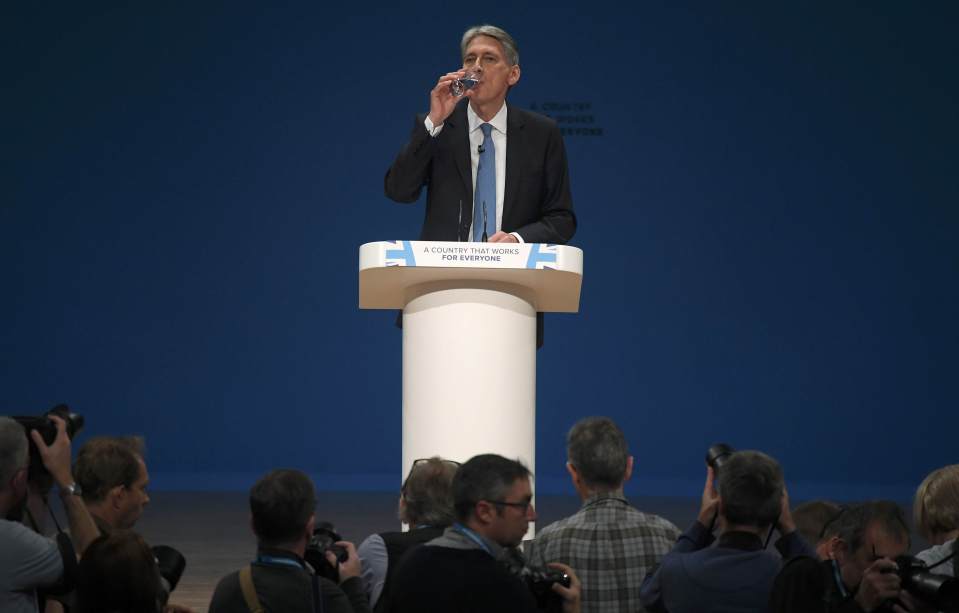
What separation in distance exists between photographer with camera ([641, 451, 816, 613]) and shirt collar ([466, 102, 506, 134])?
1494mm

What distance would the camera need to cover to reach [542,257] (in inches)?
120

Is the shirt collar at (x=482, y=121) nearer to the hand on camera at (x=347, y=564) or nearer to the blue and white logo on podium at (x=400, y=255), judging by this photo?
the blue and white logo on podium at (x=400, y=255)

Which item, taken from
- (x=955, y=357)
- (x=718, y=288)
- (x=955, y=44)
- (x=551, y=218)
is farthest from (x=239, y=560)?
(x=955, y=44)

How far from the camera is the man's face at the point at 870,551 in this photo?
2.49 m

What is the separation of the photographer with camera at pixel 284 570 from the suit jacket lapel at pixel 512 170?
146cm

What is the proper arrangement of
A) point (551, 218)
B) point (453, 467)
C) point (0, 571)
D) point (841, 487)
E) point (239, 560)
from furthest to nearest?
1. point (841, 487)
2. point (239, 560)
3. point (551, 218)
4. point (453, 467)
5. point (0, 571)

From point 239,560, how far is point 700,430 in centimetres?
399

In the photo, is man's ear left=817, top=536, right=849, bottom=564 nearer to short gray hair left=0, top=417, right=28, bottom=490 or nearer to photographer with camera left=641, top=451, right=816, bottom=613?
photographer with camera left=641, top=451, right=816, bottom=613

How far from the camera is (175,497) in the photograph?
286 inches

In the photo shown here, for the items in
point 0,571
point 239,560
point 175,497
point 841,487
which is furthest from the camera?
point 841,487

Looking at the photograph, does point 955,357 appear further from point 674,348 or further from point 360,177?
point 360,177

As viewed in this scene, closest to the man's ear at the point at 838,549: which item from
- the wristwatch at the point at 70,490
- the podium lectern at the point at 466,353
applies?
the podium lectern at the point at 466,353

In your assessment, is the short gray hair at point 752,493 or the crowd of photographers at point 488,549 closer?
the crowd of photographers at point 488,549

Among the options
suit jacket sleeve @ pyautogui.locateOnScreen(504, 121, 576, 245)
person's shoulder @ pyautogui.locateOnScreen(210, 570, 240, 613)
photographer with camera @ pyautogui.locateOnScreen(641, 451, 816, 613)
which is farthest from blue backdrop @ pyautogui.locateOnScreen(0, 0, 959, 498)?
person's shoulder @ pyautogui.locateOnScreen(210, 570, 240, 613)
